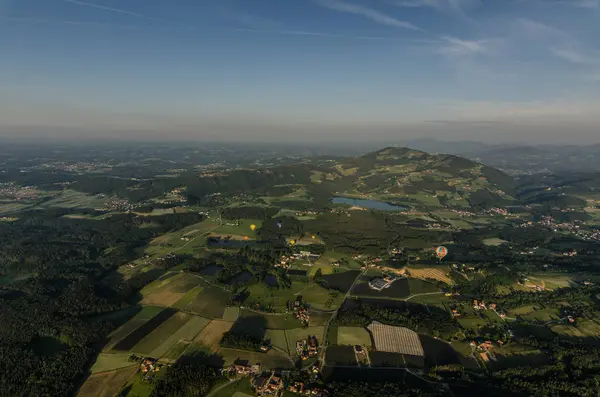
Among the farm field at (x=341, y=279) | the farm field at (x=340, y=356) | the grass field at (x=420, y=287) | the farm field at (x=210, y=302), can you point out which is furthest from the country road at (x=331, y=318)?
the farm field at (x=210, y=302)

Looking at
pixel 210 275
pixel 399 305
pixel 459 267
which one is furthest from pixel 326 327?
pixel 459 267

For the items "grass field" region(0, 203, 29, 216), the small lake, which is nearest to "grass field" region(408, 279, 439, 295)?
the small lake

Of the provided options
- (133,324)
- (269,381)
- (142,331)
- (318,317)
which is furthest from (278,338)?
(133,324)

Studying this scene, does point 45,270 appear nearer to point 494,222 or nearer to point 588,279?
point 588,279

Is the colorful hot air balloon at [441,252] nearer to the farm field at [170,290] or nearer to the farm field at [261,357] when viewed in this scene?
the farm field at [261,357]

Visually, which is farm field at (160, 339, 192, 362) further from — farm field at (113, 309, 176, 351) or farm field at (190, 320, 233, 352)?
farm field at (113, 309, 176, 351)

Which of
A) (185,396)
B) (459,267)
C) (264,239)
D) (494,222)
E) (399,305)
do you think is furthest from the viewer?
(494,222)
